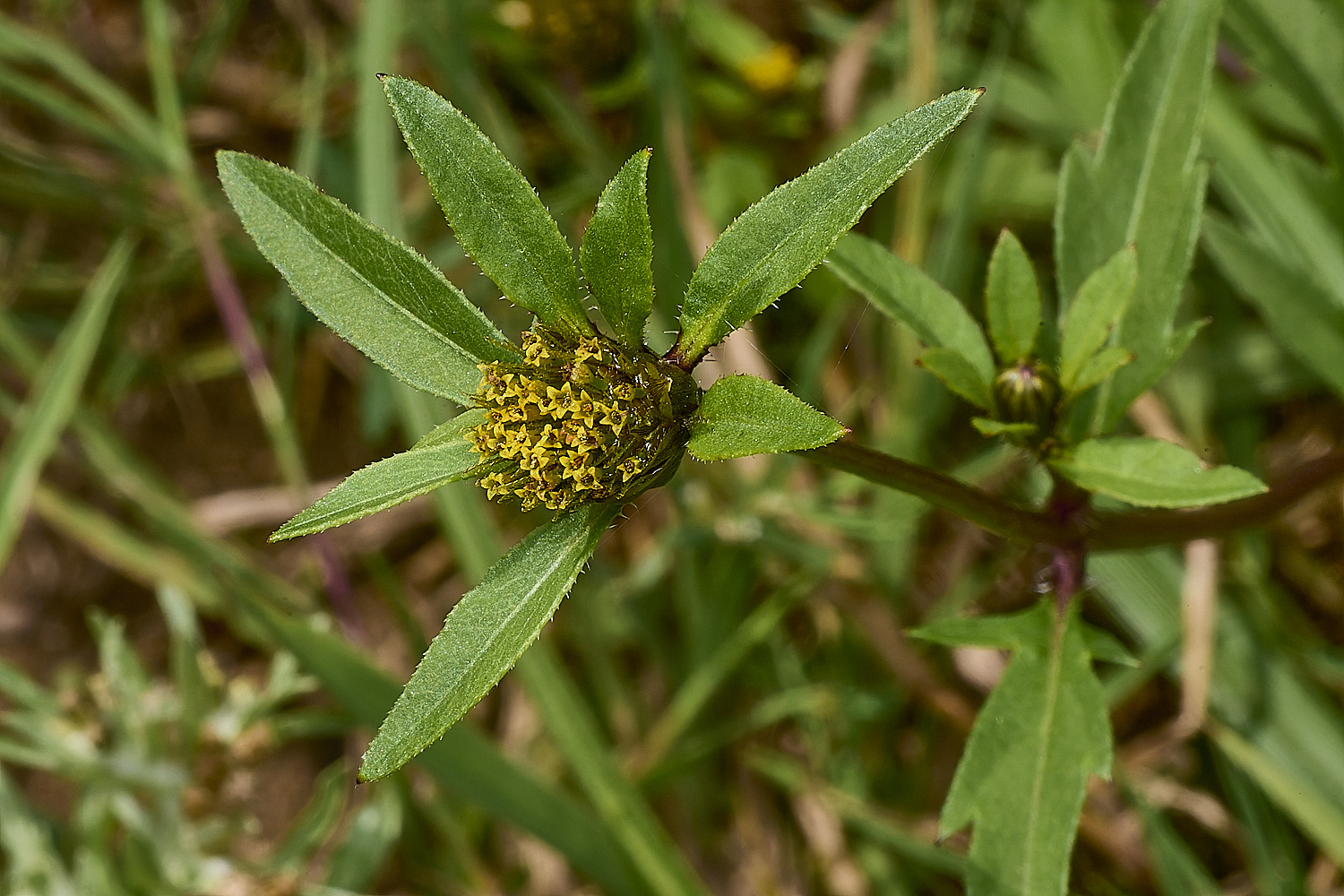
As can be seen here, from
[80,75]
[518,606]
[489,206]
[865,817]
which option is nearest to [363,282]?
[489,206]

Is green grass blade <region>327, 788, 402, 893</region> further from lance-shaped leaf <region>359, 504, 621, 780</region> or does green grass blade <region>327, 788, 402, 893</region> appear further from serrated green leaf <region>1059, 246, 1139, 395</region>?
serrated green leaf <region>1059, 246, 1139, 395</region>

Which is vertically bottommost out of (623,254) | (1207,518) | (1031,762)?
(1031,762)

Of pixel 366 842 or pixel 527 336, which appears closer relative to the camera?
pixel 527 336

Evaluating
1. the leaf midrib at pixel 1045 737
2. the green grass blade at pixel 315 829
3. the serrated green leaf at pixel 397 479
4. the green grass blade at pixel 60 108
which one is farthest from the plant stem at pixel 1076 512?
the green grass blade at pixel 60 108

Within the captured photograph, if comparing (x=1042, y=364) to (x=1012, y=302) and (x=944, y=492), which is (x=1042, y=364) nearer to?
(x=1012, y=302)

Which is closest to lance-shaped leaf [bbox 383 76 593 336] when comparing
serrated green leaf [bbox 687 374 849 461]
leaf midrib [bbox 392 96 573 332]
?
leaf midrib [bbox 392 96 573 332]

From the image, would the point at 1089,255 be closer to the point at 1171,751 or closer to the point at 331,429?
the point at 1171,751

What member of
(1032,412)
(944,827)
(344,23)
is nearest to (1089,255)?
(1032,412)
